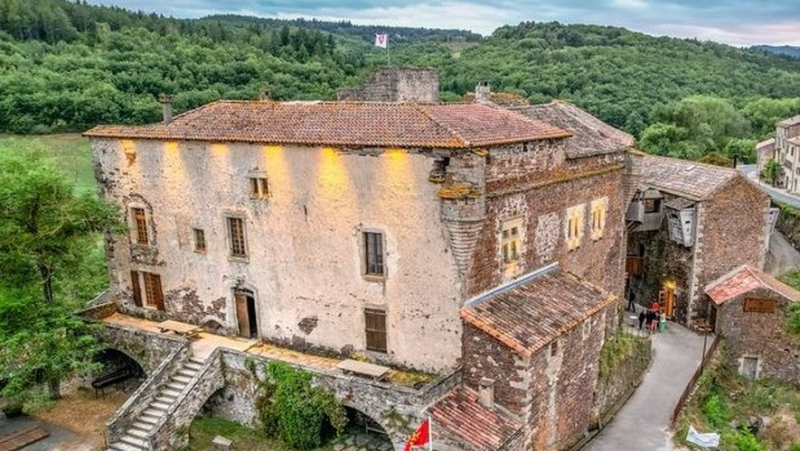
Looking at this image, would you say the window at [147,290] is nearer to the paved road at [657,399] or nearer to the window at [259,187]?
the window at [259,187]

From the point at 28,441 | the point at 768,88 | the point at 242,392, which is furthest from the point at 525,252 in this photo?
the point at 768,88

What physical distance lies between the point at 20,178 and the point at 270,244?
34.1ft

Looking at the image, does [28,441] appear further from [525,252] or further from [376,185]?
[525,252]

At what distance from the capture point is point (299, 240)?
25172 mm

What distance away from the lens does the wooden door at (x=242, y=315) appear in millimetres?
27500

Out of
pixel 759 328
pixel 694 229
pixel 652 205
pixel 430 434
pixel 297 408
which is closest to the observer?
pixel 430 434

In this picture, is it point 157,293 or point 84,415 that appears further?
point 157,293

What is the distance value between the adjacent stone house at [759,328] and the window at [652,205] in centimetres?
610

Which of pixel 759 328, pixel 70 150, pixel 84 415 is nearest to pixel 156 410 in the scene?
pixel 84 415

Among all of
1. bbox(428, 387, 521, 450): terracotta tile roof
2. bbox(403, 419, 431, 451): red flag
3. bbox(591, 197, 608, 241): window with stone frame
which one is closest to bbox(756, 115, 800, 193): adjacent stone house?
bbox(591, 197, 608, 241): window with stone frame

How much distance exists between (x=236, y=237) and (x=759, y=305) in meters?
27.2

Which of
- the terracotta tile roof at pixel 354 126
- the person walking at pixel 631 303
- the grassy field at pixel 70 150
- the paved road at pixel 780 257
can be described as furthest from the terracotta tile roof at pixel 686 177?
the grassy field at pixel 70 150

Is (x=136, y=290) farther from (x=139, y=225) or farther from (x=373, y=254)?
(x=373, y=254)

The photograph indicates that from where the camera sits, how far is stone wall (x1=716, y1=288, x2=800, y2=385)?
33.9 metres
